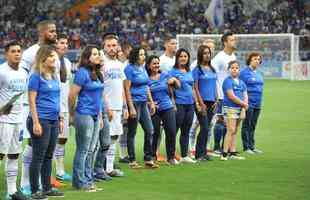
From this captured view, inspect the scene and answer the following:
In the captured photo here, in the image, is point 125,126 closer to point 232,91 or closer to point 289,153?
point 232,91

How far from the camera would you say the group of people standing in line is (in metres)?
9.50

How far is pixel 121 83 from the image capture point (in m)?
11.8

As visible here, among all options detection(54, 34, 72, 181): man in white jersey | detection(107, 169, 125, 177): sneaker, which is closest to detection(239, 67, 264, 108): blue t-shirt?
detection(107, 169, 125, 177): sneaker

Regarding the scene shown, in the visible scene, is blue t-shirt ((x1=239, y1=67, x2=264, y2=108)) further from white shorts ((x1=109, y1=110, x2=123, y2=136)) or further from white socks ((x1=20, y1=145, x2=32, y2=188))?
white socks ((x1=20, y1=145, x2=32, y2=188))

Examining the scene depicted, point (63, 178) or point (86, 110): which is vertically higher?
point (86, 110)

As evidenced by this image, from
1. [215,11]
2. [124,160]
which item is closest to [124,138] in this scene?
[124,160]

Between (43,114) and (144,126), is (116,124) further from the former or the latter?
(43,114)

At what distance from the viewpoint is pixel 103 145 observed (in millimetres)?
11117

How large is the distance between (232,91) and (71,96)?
4.30 m

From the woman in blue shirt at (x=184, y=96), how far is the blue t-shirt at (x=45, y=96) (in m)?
3.82

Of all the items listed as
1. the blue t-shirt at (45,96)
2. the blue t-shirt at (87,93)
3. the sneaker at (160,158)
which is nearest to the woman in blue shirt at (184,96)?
the sneaker at (160,158)

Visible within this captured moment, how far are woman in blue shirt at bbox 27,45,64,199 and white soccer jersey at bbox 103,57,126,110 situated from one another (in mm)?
2026

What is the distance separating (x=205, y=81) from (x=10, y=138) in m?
4.74

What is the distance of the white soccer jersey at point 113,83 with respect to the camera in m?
11.6
